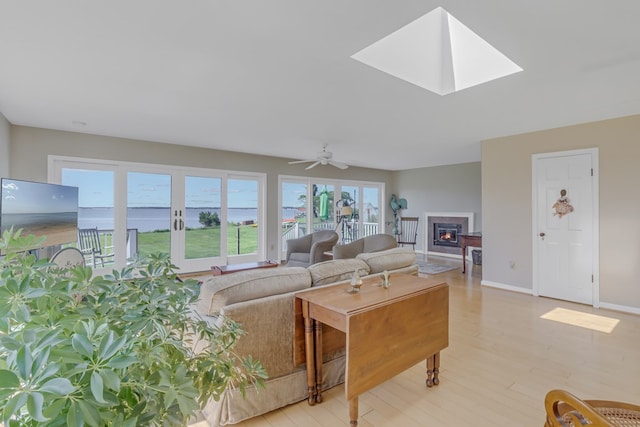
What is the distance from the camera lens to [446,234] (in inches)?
312

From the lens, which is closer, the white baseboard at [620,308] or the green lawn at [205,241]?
the white baseboard at [620,308]

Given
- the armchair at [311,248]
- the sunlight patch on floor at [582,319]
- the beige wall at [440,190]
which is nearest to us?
the sunlight patch on floor at [582,319]

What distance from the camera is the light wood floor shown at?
1854mm

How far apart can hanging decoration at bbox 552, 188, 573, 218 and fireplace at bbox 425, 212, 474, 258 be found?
10.7ft

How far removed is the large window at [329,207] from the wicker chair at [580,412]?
6.02 m

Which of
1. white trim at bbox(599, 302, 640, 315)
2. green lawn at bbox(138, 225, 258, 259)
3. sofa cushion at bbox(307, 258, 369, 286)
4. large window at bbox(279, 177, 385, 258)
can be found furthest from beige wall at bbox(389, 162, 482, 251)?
sofa cushion at bbox(307, 258, 369, 286)

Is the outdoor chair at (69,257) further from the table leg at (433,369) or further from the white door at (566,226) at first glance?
the white door at (566,226)

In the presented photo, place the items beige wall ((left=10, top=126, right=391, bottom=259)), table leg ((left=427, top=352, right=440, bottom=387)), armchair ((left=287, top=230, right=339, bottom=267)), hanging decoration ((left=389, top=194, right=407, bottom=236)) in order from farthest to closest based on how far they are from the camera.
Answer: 1. hanging decoration ((left=389, top=194, right=407, bottom=236))
2. armchair ((left=287, top=230, right=339, bottom=267))
3. beige wall ((left=10, top=126, right=391, bottom=259))
4. table leg ((left=427, top=352, right=440, bottom=387))

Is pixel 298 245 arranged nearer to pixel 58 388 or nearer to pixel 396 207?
Result: pixel 396 207

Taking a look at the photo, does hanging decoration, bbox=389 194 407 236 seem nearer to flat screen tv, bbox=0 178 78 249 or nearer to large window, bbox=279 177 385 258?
large window, bbox=279 177 385 258

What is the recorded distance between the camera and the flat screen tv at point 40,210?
276cm

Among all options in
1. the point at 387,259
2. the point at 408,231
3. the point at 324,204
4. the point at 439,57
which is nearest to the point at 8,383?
the point at 387,259

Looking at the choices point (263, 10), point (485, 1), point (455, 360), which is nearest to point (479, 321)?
point (455, 360)

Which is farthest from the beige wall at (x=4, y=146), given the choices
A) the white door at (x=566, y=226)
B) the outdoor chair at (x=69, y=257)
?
the white door at (x=566, y=226)
